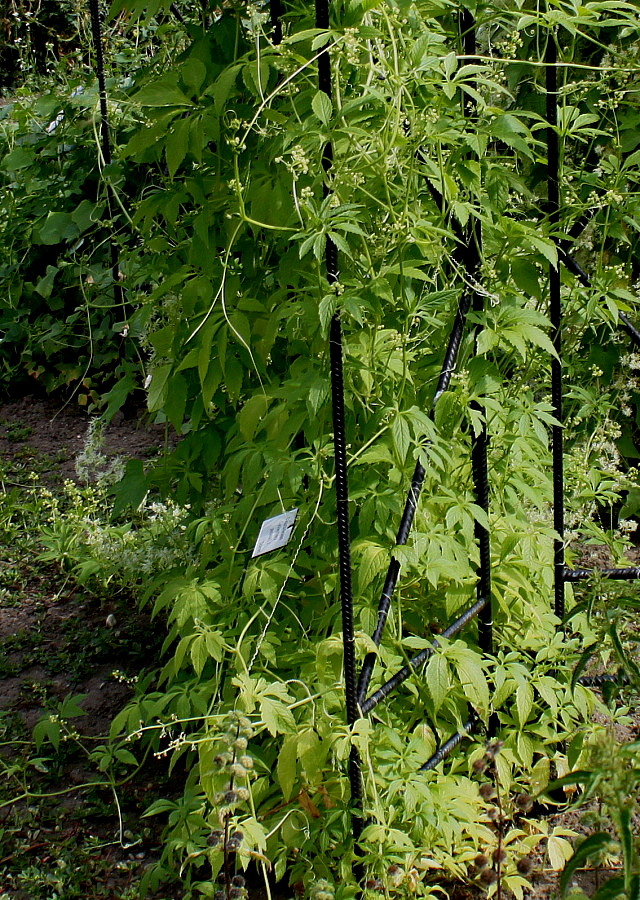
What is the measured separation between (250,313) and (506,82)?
6.05ft

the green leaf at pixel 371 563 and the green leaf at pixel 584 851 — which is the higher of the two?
the green leaf at pixel 584 851

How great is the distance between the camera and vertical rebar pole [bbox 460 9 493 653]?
6.82 ft

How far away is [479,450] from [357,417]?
0.30 m

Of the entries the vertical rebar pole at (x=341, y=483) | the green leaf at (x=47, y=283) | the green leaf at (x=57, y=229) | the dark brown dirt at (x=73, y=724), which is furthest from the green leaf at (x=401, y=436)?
the green leaf at (x=47, y=283)

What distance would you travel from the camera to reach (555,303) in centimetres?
227

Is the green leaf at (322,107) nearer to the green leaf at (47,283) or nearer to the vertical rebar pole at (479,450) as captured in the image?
the vertical rebar pole at (479,450)

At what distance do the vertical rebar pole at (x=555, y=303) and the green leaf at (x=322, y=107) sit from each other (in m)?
0.60

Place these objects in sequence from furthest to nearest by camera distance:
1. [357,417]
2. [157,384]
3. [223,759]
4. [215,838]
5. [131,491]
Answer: [131,491]
[157,384]
[357,417]
[215,838]
[223,759]

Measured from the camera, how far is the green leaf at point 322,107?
Answer: 1.69 meters

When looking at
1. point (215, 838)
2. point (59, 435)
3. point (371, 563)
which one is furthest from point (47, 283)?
point (215, 838)

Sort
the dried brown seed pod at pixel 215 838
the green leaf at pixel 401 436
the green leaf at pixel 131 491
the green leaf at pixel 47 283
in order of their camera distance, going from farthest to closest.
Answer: the green leaf at pixel 47 283
the green leaf at pixel 131 491
the green leaf at pixel 401 436
the dried brown seed pod at pixel 215 838

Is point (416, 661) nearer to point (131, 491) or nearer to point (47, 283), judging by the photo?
point (131, 491)

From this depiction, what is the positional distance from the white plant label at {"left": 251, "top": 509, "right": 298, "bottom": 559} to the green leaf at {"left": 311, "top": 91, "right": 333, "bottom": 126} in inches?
31.2

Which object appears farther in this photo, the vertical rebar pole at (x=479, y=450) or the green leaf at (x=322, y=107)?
the vertical rebar pole at (x=479, y=450)
